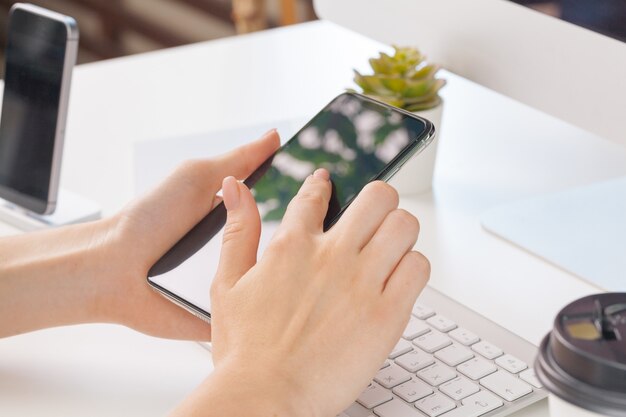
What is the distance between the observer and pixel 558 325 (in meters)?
0.40

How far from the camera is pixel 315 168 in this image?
2.23 feet

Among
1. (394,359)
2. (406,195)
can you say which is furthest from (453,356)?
(406,195)

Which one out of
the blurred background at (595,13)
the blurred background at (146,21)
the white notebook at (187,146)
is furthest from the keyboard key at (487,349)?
the blurred background at (146,21)

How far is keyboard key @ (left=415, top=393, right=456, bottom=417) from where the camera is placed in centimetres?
56

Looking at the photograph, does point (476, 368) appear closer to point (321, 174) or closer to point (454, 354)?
point (454, 354)

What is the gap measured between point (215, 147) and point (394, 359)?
397mm

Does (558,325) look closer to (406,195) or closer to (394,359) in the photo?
(394,359)

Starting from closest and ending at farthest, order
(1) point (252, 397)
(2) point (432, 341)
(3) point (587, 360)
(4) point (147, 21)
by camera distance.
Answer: (3) point (587, 360) < (1) point (252, 397) < (2) point (432, 341) < (4) point (147, 21)

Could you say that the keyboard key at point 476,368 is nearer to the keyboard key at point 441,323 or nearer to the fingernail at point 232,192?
the keyboard key at point 441,323

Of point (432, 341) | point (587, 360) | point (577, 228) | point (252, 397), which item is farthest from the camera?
point (577, 228)

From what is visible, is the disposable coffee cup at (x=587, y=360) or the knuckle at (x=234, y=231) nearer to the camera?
the disposable coffee cup at (x=587, y=360)

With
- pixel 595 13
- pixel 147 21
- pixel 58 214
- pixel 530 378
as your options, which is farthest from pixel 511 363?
pixel 147 21

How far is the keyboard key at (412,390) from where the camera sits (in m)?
0.57

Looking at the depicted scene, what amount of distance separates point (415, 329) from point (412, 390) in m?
0.07
